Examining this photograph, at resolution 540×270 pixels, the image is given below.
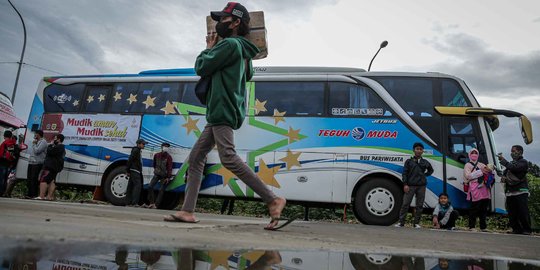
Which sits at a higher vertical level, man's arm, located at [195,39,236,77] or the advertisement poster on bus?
the advertisement poster on bus

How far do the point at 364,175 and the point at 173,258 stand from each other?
6.67 meters

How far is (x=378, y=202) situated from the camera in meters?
7.50

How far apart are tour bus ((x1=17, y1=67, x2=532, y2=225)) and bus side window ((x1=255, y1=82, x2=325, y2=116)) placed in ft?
0.07

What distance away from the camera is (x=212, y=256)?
144 centimetres

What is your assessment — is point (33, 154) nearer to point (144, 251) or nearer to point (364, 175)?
point (364, 175)

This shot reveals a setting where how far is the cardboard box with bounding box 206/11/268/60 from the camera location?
370 centimetres

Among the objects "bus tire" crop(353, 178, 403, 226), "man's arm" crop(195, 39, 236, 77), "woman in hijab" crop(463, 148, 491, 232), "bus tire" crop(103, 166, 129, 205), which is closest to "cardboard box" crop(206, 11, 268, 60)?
"man's arm" crop(195, 39, 236, 77)

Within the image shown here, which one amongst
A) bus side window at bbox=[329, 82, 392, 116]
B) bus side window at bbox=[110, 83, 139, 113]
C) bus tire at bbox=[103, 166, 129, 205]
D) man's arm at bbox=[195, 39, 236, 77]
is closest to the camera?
man's arm at bbox=[195, 39, 236, 77]

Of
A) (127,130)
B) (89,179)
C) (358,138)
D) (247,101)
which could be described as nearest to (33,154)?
Result: (89,179)

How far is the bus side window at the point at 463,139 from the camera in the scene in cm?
746

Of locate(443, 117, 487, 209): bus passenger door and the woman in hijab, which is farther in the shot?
locate(443, 117, 487, 209): bus passenger door

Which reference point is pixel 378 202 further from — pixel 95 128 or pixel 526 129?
pixel 95 128

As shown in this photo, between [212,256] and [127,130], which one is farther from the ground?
[127,130]

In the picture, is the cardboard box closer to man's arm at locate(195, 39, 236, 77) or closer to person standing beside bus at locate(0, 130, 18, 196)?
man's arm at locate(195, 39, 236, 77)
